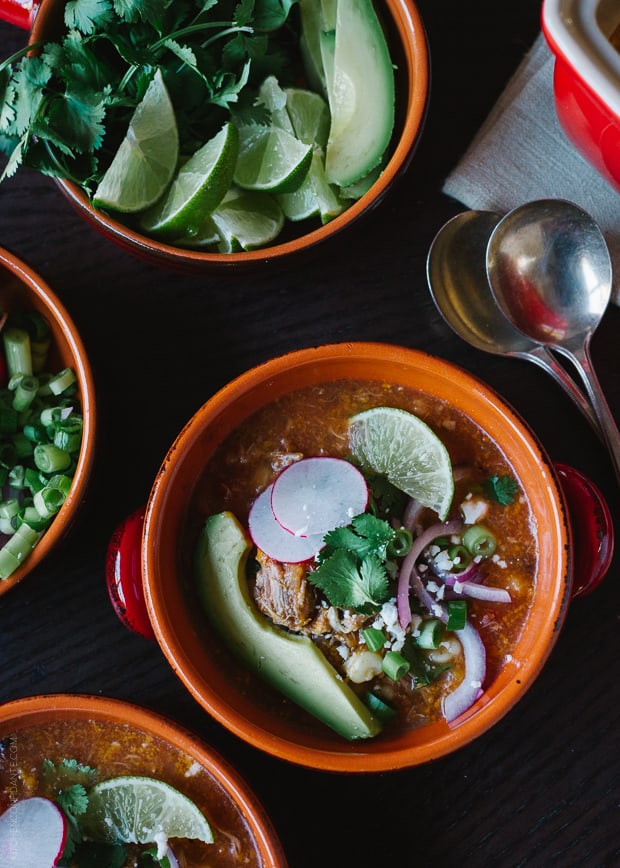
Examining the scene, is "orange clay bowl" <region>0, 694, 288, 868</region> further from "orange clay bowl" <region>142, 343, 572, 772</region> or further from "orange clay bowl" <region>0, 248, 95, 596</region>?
"orange clay bowl" <region>0, 248, 95, 596</region>

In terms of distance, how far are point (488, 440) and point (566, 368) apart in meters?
0.28

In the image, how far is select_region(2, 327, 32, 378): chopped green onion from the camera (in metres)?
1.82

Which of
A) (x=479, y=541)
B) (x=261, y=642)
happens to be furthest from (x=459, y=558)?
(x=261, y=642)

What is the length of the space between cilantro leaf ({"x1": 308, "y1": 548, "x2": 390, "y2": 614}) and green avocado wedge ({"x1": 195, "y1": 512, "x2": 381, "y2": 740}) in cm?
11

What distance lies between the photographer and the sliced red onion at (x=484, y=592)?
1660mm

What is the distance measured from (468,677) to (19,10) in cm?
156

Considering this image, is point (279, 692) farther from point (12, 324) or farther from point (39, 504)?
point (12, 324)

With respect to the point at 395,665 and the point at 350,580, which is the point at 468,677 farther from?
the point at 350,580

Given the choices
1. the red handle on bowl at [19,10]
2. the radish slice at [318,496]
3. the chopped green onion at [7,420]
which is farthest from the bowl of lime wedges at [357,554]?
the red handle on bowl at [19,10]

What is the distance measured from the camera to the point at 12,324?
6.05ft

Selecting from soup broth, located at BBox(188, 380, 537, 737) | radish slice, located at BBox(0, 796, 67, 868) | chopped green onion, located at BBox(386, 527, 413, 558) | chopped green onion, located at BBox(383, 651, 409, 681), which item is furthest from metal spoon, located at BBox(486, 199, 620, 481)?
radish slice, located at BBox(0, 796, 67, 868)

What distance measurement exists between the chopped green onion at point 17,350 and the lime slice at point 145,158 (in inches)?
13.7

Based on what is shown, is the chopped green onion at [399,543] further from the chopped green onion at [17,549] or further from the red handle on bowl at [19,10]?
the red handle on bowl at [19,10]

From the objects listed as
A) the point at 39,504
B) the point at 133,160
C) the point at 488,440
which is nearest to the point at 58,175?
the point at 133,160
